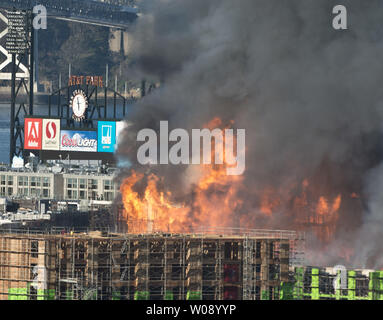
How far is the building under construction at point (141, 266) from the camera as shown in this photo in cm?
8838

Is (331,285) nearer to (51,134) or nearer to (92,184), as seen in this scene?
(92,184)

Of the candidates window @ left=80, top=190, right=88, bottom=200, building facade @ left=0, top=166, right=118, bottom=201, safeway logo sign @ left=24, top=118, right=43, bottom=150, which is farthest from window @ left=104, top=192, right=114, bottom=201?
safeway logo sign @ left=24, top=118, right=43, bottom=150

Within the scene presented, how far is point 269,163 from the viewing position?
375 feet

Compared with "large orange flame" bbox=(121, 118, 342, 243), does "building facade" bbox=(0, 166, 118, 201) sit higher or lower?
higher

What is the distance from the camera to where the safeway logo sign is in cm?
16388

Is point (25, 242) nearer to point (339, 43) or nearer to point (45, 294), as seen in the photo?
point (45, 294)

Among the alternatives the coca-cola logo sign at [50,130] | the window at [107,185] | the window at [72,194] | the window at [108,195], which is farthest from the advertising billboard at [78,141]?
the window at [108,195]

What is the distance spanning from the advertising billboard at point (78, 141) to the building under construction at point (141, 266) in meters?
66.9

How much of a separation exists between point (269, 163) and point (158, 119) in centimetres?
1094

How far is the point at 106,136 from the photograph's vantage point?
15825 centimetres

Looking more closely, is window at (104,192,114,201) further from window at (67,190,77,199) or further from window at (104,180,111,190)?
window at (67,190,77,199)

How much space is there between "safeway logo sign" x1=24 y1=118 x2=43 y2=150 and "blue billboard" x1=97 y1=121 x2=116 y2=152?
8.40 metres

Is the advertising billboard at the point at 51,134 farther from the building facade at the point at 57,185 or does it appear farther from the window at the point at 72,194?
the window at the point at 72,194

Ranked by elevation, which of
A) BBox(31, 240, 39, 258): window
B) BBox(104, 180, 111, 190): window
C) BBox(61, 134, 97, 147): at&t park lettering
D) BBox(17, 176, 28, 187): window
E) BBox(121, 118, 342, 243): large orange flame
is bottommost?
BBox(31, 240, 39, 258): window
